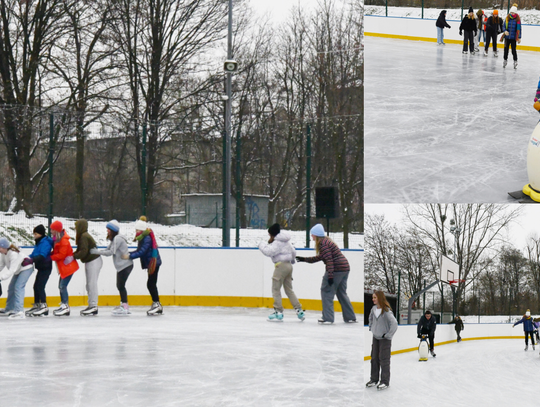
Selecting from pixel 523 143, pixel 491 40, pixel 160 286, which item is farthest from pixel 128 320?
pixel 491 40

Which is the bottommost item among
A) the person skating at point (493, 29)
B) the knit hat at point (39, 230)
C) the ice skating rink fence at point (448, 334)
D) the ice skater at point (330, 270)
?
the ice skating rink fence at point (448, 334)

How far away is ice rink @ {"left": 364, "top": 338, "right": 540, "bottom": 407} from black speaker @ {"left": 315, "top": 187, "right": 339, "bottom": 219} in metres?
2.32

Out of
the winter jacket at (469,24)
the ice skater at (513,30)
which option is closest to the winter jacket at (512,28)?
the ice skater at (513,30)

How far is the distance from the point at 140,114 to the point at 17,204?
819cm

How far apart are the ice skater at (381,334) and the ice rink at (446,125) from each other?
2.60 m

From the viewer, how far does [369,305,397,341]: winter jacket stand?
6.27 metres

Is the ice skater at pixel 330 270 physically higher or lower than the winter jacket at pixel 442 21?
lower

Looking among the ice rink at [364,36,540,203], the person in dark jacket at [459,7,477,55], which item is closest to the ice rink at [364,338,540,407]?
the ice rink at [364,36,540,203]

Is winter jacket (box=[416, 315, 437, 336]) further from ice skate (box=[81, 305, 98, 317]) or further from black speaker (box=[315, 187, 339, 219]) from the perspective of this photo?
ice skate (box=[81, 305, 98, 317])

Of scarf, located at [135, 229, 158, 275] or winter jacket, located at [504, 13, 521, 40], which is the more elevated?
winter jacket, located at [504, 13, 521, 40]

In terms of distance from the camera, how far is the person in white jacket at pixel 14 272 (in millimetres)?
8695

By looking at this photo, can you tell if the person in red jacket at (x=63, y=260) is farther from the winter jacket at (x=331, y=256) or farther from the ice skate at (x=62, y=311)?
the winter jacket at (x=331, y=256)

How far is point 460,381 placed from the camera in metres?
9.55

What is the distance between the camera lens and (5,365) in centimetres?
554
